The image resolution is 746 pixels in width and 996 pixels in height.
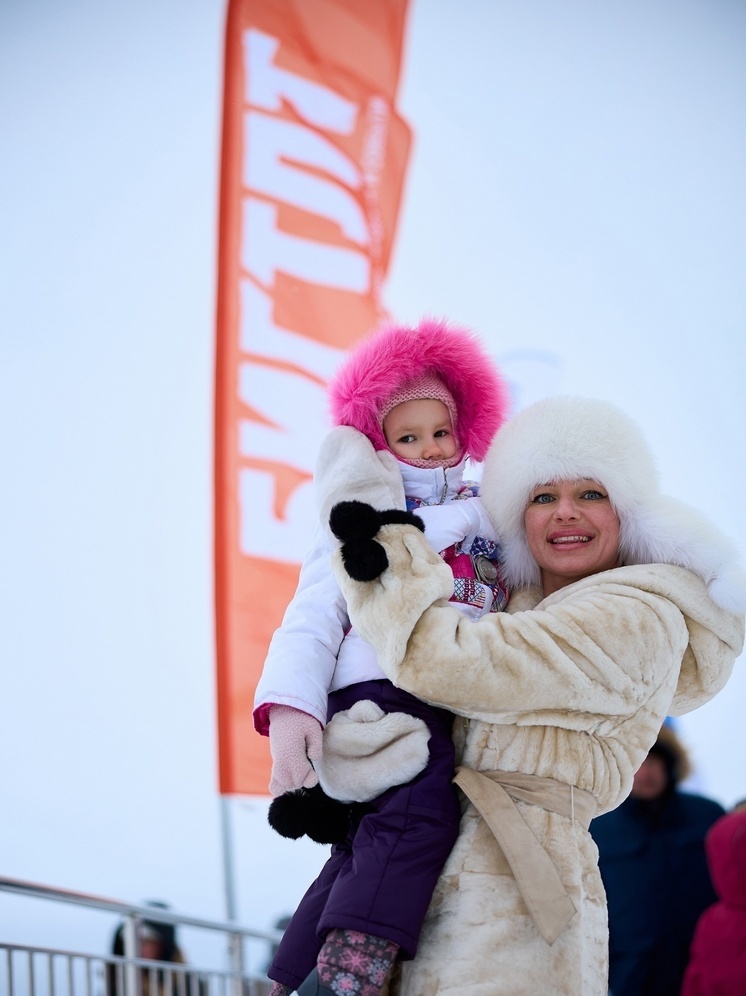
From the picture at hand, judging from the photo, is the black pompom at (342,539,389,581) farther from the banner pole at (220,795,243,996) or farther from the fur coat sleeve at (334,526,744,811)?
the banner pole at (220,795,243,996)

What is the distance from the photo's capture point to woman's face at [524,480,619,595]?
1.99m

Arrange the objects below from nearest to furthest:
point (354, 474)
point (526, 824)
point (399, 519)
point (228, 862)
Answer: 1. point (526, 824)
2. point (399, 519)
3. point (354, 474)
4. point (228, 862)

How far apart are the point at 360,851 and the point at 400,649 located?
0.35m

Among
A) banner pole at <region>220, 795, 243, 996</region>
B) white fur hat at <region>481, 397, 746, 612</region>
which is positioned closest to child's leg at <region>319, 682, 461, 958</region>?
white fur hat at <region>481, 397, 746, 612</region>

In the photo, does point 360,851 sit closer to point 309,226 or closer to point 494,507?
point 494,507

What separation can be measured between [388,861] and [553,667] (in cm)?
42

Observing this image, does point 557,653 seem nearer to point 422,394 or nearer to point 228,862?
point 422,394

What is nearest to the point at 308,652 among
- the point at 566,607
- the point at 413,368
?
the point at 566,607

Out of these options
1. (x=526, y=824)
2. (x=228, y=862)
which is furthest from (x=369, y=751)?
(x=228, y=862)

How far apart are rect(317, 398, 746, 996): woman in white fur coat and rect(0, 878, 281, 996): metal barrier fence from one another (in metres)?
1.77

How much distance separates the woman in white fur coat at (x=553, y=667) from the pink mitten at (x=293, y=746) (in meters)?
0.19

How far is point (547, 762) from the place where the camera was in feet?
5.84

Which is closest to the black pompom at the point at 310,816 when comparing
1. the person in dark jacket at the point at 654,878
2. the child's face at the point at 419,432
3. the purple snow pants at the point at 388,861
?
the purple snow pants at the point at 388,861

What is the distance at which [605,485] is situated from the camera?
196cm
